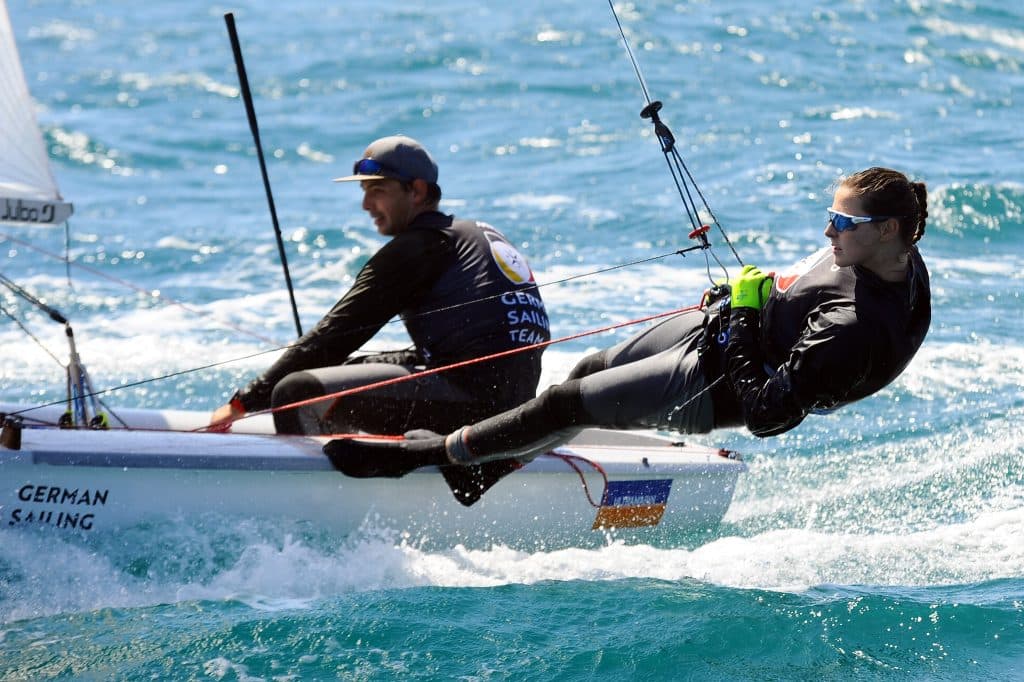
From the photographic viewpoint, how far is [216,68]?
13719 mm

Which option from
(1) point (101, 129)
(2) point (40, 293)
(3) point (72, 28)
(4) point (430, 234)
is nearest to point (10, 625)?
(4) point (430, 234)

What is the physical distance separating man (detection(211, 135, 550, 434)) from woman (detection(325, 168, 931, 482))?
1.06 ft

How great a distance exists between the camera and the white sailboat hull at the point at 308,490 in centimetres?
387

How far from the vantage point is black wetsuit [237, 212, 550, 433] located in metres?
4.22

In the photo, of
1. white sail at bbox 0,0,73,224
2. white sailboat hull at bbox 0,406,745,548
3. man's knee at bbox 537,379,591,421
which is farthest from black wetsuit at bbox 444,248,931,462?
white sail at bbox 0,0,73,224

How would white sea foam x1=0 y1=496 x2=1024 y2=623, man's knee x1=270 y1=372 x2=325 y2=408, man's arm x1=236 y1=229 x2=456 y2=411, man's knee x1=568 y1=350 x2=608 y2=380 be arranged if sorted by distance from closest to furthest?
white sea foam x1=0 y1=496 x2=1024 y2=623 → man's knee x1=568 y1=350 x2=608 y2=380 → man's arm x1=236 y1=229 x2=456 y2=411 → man's knee x1=270 y1=372 x2=325 y2=408

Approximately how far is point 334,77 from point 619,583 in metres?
9.65

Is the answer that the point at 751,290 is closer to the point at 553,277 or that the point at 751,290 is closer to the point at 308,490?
the point at 308,490

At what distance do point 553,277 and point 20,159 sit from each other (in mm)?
3951

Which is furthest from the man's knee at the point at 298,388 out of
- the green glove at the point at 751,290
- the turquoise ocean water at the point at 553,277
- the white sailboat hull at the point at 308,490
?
the green glove at the point at 751,290

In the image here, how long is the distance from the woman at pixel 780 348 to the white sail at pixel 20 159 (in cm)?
170

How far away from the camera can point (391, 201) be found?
433 centimetres

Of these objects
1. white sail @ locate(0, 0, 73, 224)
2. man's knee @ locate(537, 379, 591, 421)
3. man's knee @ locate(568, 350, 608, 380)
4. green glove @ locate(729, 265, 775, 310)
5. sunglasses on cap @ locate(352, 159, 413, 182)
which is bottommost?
man's knee @ locate(537, 379, 591, 421)

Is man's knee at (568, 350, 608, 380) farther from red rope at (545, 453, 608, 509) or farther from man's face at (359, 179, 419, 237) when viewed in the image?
man's face at (359, 179, 419, 237)
